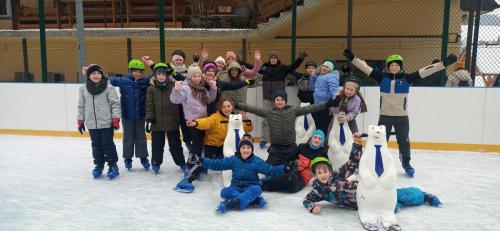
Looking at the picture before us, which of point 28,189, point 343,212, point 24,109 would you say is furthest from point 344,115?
point 24,109

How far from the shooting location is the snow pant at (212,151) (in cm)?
500

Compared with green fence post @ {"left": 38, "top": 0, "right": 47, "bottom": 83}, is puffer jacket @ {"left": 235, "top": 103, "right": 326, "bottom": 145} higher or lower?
lower

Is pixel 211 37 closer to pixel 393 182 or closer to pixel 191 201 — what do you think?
pixel 191 201

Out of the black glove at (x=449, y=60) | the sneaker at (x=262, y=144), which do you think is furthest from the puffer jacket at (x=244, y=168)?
the sneaker at (x=262, y=144)

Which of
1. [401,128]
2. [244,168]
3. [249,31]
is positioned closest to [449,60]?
[401,128]

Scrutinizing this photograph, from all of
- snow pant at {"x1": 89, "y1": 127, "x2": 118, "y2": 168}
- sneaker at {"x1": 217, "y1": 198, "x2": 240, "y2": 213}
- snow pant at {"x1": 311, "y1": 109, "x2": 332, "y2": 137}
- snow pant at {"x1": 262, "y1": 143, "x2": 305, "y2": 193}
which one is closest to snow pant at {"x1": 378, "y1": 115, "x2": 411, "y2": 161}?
snow pant at {"x1": 311, "y1": 109, "x2": 332, "y2": 137}

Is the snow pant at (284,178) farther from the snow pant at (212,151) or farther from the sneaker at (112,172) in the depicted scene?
the sneaker at (112,172)

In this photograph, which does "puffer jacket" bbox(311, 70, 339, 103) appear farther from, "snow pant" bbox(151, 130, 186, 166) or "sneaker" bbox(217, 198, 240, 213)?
"sneaker" bbox(217, 198, 240, 213)

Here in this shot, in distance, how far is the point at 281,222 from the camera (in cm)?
376

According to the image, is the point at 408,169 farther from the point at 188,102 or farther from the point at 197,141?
the point at 188,102

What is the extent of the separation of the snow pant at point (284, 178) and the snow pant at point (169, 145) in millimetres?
1126

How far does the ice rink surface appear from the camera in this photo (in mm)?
3721

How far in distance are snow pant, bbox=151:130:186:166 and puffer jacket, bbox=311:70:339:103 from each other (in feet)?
6.21

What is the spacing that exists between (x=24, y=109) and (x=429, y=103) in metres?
6.58
